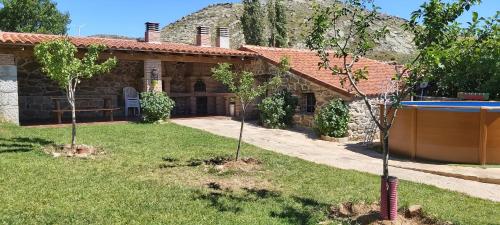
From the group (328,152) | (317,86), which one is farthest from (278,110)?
(328,152)

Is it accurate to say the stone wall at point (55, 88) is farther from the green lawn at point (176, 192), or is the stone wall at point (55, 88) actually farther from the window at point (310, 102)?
the window at point (310, 102)

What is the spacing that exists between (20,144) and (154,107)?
5225mm

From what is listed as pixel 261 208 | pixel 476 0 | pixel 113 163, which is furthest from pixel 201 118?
pixel 476 0

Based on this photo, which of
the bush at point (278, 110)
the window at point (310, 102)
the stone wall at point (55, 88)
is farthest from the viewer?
the stone wall at point (55, 88)

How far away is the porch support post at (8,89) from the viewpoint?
12102 mm

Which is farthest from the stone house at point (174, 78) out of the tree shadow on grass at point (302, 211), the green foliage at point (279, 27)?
the green foliage at point (279, 27)

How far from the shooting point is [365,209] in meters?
5.47

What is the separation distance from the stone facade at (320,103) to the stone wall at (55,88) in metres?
5.46

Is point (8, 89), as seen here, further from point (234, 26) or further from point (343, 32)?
point (234, 26)

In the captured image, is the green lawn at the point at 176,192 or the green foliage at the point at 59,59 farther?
the green foliage at the point at 59,59

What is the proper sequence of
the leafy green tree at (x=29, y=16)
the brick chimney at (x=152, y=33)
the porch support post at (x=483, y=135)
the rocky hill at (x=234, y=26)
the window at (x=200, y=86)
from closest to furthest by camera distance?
the porch support post at (x=483, y=135) → the brick chimney at (x=152, y=33) → the window at (x=200, y=86) → the leafy green tree at (x=29, y=16) → the rocky hill at (x=234, y=26)

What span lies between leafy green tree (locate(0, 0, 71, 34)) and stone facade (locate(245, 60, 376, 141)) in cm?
2905

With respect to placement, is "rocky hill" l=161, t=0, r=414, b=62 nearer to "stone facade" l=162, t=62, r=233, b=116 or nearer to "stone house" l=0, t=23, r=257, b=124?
"stone facade" l=162, t=62, r=233, b=116

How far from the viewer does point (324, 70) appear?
15.7m
